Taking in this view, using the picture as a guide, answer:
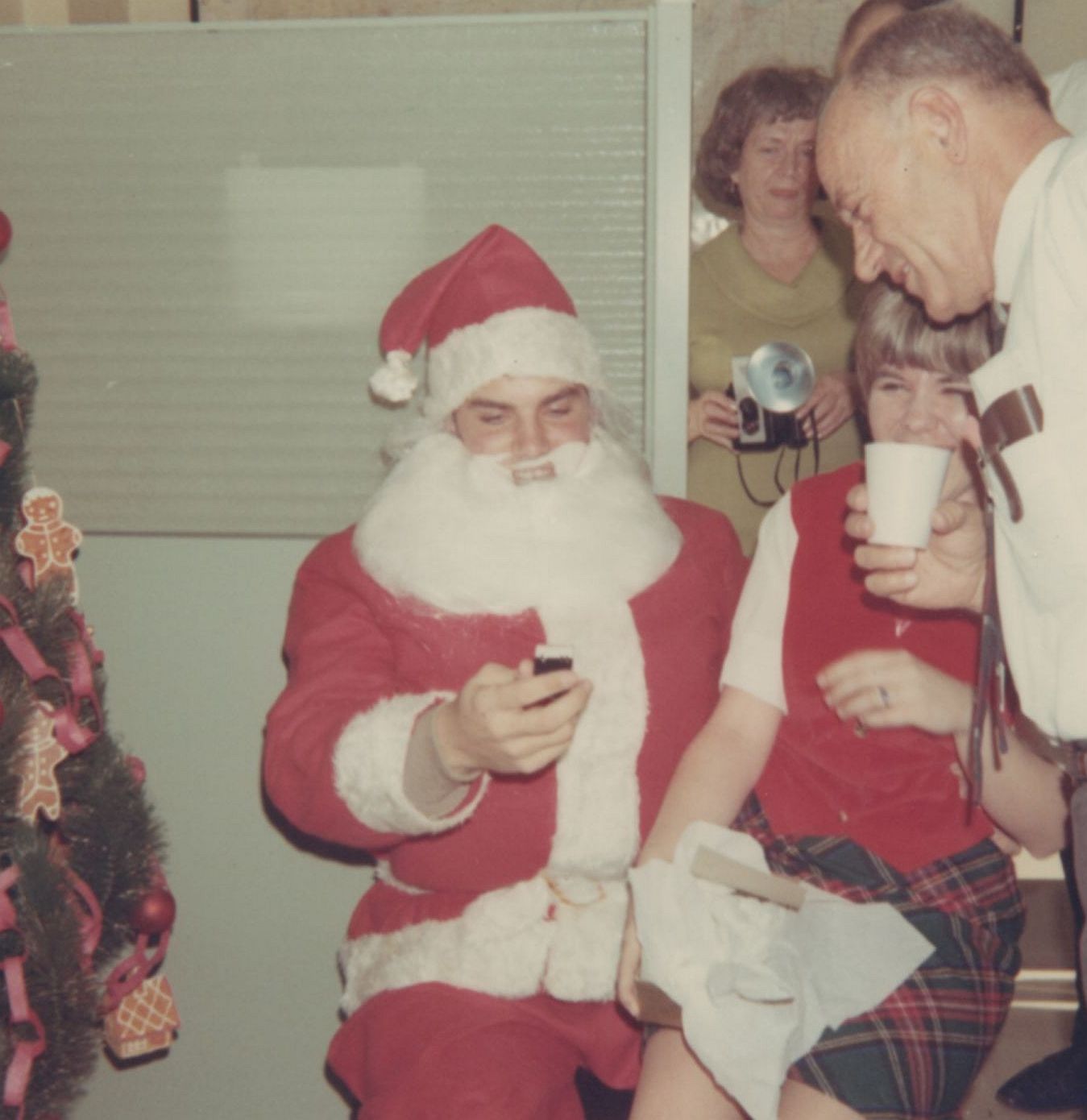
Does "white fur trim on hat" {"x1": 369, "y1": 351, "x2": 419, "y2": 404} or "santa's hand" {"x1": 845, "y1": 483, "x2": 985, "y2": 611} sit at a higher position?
"white fur trim on hat" {"x1": 369, "y1": 351, "x2": 419, "y2": 404}

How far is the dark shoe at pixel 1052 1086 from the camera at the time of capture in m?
2.39

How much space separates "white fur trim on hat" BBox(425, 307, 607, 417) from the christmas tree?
577mm

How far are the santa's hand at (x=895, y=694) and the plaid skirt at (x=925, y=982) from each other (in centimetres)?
20

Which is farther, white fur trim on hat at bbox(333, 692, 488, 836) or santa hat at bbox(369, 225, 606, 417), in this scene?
santa hat at bbox(369, 225, 606, 417)

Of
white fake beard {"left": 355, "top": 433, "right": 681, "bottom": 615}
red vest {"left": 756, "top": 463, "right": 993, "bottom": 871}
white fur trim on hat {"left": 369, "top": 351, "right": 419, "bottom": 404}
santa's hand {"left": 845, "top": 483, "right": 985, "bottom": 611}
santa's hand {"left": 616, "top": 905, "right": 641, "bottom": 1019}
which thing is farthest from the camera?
white fur trim on hat {"left": 369, "top": 351, "right": 419, "bottom": 404}

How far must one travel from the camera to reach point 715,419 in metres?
2.32

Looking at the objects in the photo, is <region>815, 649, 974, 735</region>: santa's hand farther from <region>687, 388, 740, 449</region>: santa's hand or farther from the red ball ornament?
the red ball ornament

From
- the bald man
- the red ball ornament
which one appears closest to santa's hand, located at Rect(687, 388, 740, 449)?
the bald man

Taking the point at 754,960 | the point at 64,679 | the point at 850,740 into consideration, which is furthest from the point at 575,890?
the point at 64,679

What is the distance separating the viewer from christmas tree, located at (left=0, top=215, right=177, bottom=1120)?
5.43ft

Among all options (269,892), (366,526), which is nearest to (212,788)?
(269,892)

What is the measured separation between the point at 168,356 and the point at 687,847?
116cm

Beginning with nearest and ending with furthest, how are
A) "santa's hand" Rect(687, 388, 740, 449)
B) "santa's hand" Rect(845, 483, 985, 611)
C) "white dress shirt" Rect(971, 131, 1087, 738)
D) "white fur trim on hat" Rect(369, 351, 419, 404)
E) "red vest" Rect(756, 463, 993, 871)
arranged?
1. "white dress shirt" Rect(971, 131, 1087, 738)
2. "santa's hand" Rect(845, 483, 985, 611)
3. "red vest" Rect(756, 463, 993, 871)
4. "white fur trim on hat" Rect(369, 351, 419, 404)
5. "santa's hand" Rect(687, 388, 740, 449)

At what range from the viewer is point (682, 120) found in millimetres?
1895
